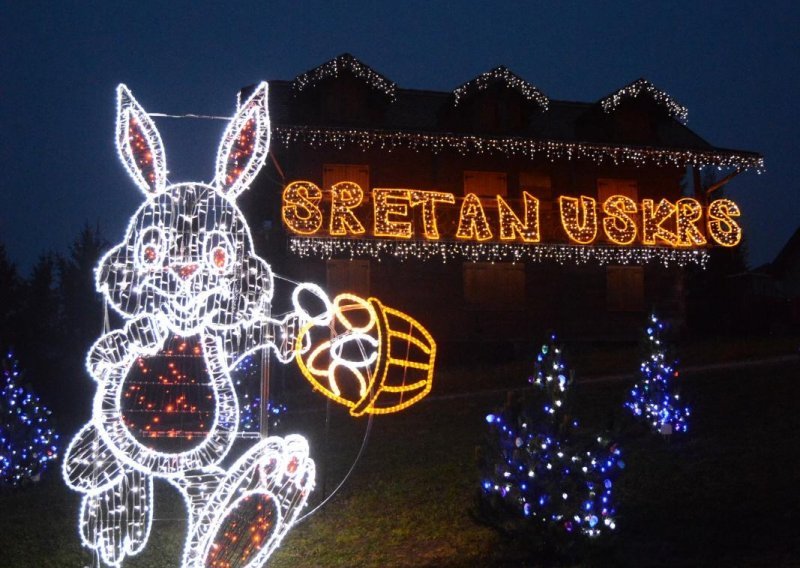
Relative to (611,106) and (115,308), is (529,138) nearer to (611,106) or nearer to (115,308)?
(611,106)

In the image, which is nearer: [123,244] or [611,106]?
[123,244]

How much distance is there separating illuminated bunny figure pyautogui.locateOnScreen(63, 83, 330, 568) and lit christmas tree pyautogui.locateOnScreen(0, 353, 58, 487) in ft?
21.4

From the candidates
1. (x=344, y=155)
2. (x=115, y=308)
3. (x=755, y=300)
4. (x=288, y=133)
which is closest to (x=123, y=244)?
(x=115, y=308)

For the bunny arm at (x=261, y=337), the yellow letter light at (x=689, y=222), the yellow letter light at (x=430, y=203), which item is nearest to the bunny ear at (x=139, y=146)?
A: the bunny arm at (x=261, y=337)

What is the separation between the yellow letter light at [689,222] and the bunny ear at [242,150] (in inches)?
725

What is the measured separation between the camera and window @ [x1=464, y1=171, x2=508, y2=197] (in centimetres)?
2373

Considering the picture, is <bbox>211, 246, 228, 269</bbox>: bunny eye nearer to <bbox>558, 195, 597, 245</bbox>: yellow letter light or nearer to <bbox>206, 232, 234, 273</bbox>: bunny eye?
<bbox>206, 232, 234, 273</bbox>: bunny eye

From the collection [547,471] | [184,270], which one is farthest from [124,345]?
[547,471]

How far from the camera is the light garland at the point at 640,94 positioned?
78.8ft

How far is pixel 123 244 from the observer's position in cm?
680

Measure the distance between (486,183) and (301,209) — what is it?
588 centimetres

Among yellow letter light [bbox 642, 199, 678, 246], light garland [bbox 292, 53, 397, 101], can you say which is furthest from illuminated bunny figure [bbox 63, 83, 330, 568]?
yellow letter light [bbox 642, 199, 678, 246]

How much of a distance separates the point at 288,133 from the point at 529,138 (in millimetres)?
6133

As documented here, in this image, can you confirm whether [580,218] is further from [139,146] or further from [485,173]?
[139,146]
